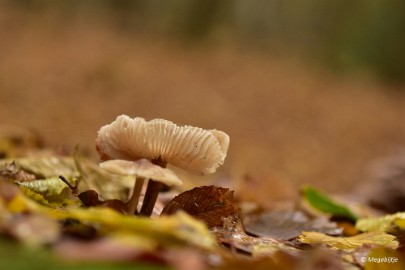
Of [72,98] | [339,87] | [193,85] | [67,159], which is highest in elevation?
[339,87]

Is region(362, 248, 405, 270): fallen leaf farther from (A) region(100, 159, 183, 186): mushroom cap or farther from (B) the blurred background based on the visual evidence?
(B) the blurred background

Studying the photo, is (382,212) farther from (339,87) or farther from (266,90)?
(339,87)

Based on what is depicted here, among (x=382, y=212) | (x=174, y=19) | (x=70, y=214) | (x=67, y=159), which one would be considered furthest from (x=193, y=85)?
(x=70, y=214)

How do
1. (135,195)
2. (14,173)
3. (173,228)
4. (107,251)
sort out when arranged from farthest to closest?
(14,173) < (135,195) < (173,228) < (107,251)

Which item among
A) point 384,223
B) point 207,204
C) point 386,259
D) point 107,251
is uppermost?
point 384,223

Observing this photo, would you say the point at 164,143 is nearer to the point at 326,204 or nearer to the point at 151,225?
the point at 151,225

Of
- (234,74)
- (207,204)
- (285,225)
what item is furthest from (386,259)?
(234,74)
